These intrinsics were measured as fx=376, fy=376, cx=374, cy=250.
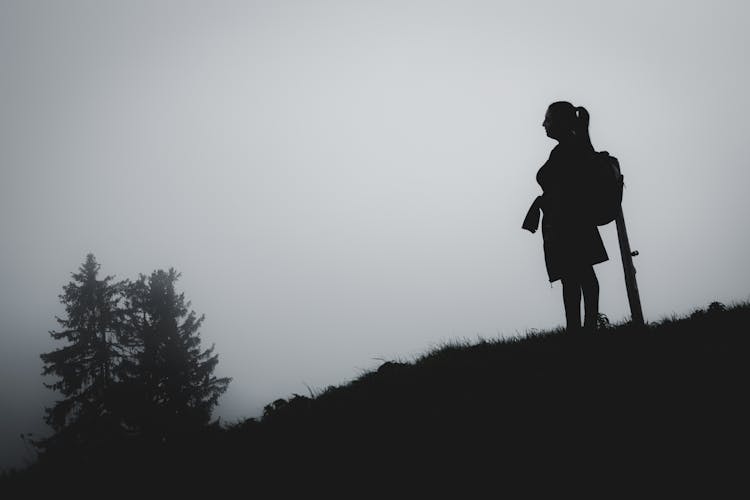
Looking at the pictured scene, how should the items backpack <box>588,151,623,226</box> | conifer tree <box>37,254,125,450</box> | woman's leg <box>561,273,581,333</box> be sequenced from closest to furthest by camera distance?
backpack <box>588,151,623,226</box>
woman's leg <box>561,273,581,333</box>
conifer tree <box>37,254,125,450</box>

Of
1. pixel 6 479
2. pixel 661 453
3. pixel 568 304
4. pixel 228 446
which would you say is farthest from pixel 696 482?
pixel 6 479

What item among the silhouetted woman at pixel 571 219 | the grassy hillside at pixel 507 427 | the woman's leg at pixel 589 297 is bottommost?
the grassy hillside at pixel 507 427

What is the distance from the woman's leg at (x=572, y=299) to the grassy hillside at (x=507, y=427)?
22 centimetres

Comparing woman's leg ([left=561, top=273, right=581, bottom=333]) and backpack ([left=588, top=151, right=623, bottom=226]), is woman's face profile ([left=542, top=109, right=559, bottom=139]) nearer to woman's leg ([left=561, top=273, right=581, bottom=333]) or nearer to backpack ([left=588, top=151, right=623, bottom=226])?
backpack ([left=588, top=151, right=623, bottom=226])

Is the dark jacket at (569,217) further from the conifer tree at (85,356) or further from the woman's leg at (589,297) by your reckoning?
the conifer tree at (85,356)

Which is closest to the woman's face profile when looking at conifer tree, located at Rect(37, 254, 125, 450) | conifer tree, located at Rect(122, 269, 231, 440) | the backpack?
the backpack

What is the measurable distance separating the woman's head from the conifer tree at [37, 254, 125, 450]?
69.1 feet

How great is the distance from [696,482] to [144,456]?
184 inches

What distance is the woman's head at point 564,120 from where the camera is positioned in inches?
175

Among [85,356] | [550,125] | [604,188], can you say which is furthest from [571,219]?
[85,356]

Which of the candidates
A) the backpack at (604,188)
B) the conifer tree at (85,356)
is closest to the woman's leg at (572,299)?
the backpack at (604,188)

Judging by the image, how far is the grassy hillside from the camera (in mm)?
1895

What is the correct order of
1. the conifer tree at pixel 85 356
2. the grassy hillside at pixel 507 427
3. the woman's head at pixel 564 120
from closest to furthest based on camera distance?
the grassy hillside at pixel 507 427 → the woman's head at pixel 564 120 → the conifer tree at pixel 85 356

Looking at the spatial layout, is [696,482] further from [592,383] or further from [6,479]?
[6,479]
